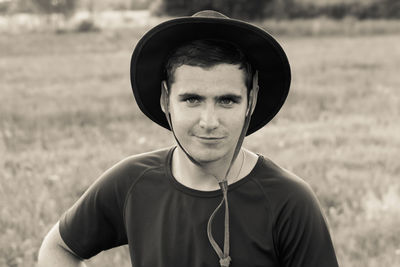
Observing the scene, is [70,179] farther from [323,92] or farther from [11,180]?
[323,92]

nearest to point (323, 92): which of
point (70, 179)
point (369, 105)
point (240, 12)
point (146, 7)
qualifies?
point (369, 105)

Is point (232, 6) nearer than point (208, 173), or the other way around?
point (208, 173)

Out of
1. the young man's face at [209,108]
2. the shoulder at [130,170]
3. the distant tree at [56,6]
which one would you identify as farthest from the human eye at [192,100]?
the distant tree at [56,6]

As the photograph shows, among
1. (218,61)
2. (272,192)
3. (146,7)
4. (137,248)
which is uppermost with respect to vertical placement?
(218,61)

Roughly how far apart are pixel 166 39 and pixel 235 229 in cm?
69

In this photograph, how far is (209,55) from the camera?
205 centimetres

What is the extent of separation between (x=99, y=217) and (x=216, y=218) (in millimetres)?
531

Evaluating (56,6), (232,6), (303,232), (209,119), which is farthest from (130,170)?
(232,6)

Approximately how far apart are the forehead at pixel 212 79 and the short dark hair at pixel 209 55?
0.6 inches

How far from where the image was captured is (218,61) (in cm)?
205

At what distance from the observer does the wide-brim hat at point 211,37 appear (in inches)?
79.7

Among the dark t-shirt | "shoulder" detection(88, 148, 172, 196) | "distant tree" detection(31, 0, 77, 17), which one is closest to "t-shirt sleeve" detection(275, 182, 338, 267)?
the dark t-shirt

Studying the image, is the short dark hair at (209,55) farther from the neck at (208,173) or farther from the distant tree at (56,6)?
the distant tree at (56,6)

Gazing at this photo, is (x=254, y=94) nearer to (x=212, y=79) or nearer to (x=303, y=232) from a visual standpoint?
(x=212, y=79)
